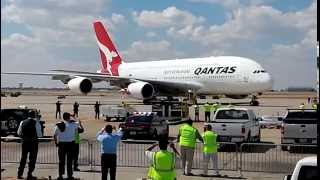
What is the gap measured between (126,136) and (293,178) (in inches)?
688

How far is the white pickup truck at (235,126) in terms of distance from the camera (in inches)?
765

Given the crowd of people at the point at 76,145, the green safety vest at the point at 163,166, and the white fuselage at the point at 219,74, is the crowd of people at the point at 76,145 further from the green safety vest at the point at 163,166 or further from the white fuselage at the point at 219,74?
the white fuselage at the point at 219,74

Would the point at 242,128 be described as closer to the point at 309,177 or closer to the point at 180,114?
the point at 309,177

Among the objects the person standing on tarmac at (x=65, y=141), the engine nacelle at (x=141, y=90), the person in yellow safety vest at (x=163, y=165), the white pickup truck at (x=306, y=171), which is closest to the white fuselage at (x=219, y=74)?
the engine nacelle at (x=141, y=90)

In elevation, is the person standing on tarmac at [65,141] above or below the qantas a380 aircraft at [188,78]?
below

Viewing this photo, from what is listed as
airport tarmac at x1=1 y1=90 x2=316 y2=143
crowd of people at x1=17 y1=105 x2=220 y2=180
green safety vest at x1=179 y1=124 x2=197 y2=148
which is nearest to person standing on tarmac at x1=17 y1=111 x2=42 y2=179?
crowd of people at x1=17 y1=105 x2=220 y2=180

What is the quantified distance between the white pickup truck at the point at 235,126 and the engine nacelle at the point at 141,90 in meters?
23.3

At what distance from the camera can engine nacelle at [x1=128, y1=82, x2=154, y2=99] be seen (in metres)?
44.6

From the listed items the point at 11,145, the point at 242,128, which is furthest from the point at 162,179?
the point at 11,145

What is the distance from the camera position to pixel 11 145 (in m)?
20.6

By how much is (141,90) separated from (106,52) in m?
18.7

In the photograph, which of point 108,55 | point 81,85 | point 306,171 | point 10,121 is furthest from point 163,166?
point 108,55

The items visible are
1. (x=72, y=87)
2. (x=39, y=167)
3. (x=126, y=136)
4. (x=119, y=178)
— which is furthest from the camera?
(x=72, y=87)

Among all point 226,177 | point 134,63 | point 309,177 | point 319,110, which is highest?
point 134,63
